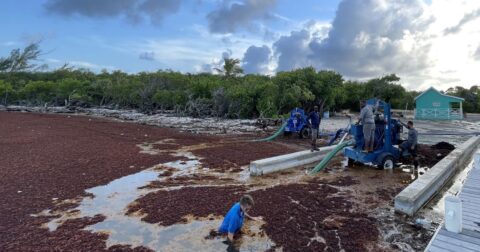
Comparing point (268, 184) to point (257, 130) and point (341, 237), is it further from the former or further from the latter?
point (257, 130)

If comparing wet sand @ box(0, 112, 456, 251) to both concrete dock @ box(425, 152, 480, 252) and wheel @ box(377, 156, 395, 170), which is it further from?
concrete dock @ box(425, 152, 480, 252)

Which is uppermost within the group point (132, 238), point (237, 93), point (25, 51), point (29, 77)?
point (25, 51)

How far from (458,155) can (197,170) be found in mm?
9378

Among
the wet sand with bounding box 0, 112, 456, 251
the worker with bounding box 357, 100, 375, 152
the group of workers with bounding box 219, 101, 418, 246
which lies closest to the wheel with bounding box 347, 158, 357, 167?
the wet sand with bounding box 0, 112, 456, 251

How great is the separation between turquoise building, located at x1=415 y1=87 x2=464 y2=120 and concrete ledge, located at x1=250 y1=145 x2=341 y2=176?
29640 millimetres

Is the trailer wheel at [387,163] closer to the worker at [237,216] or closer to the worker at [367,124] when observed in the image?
the worker at [367,124]

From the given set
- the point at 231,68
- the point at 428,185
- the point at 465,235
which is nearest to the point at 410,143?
the point at 428,185

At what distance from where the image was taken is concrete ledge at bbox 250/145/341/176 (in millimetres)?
11188

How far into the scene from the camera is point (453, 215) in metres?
5.44

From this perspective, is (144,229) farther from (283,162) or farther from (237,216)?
(283,162)

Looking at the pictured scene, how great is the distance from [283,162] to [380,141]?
10.6 feet

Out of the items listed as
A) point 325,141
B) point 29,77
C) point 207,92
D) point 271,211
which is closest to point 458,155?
point 325,141

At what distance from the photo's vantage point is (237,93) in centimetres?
3362

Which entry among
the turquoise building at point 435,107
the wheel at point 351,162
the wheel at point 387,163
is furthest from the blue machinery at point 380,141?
the turquoise building at point 435,107
